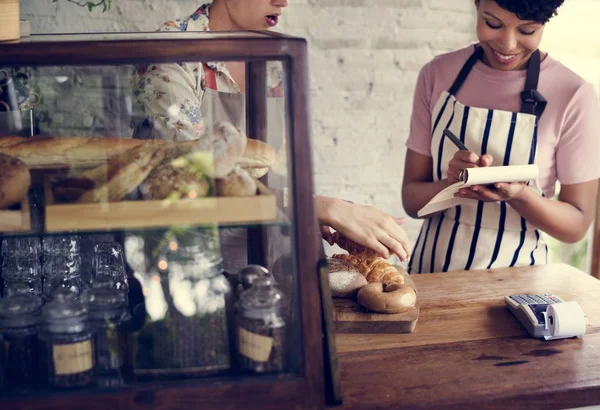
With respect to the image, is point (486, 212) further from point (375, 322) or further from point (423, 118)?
point (375, 322)

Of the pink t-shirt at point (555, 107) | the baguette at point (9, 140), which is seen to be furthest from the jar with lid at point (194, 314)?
the pink t-shirt at point (555, 107)

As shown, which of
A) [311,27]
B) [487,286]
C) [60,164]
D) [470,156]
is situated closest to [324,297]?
[60,164]

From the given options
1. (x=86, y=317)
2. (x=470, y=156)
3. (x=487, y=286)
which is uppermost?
(x=470, y=156)

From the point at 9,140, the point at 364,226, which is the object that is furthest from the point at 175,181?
the point at 364,226

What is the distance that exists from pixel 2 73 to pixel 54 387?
0.64 m

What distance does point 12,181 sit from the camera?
1.04 metres

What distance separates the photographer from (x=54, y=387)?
3.40ft

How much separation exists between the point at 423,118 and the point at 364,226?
838 mm

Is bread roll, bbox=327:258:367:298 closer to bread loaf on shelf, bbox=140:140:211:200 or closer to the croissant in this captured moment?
the croissant

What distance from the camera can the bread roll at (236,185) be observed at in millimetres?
1050

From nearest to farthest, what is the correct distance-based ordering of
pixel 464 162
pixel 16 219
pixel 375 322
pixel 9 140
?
1. pixel 16 219
2. pixel 9 140
3. pixel 375 322
4. pixel 464 162

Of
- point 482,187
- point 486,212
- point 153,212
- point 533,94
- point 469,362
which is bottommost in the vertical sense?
point 469,362

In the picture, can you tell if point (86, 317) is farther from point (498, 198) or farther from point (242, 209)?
point (498, 198)

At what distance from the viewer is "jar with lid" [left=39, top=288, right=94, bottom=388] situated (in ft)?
3.36
